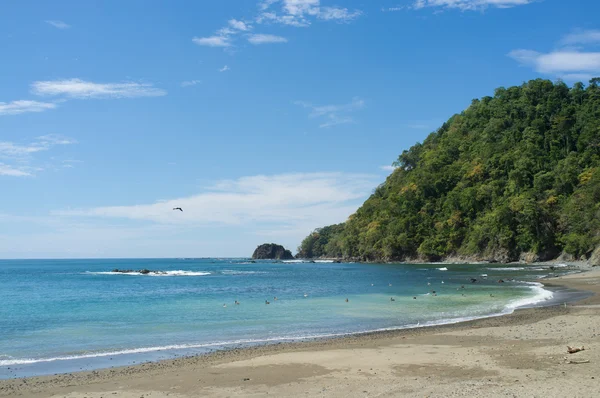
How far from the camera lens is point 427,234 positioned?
123625 mm

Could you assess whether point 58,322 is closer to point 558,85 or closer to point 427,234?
point 427,234

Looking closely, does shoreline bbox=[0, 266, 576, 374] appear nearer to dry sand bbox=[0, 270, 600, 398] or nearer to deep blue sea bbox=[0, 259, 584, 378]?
deep blue sea bbox=[0, 259, 584, 378]

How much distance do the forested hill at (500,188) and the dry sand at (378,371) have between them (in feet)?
234

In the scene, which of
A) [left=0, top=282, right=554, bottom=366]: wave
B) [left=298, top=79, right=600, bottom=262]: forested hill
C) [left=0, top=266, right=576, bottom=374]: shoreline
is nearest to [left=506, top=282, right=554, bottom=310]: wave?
[left=0, top=282, right=554, bottom=366]: wave

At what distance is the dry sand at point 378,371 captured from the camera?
439 inches

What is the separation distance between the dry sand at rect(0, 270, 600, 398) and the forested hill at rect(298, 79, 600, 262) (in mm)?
71462

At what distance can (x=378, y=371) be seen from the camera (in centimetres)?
1342

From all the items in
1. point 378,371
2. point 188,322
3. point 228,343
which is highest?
point 378,371

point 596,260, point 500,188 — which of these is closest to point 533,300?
point 596,260

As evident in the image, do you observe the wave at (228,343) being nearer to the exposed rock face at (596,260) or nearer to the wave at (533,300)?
the wave at (533,300)

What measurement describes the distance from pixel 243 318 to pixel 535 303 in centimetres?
1804

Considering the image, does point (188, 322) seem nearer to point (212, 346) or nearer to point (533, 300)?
point (212, 346)

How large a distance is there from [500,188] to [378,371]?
109 meters

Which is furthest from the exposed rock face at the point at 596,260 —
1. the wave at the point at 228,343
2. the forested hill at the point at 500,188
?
the wave at the point at 228,343
